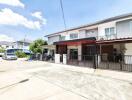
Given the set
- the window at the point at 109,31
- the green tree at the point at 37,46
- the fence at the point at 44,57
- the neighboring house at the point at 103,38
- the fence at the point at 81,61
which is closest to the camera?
the fence at the point at 81,61

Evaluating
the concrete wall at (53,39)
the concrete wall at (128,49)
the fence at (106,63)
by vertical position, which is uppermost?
the concrete wall at (53,39)

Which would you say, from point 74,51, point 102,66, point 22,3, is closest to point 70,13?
point 22,3

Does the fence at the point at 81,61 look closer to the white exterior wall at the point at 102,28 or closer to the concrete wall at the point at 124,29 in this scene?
the white exterior wall at the point at 102,28

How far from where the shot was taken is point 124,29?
1767cm

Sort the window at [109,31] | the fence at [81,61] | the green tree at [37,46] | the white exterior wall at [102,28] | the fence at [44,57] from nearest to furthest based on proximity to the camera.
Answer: the fence at [81,61], the window at [109,31], the white exterior wall at [102,28], the fence at [44,57], the green tree at [37,46]

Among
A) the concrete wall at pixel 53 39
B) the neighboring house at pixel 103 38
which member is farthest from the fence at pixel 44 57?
the concrete wall at pixel 53 39

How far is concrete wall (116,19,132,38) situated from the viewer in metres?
17.2

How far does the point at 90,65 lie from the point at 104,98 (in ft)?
31.5

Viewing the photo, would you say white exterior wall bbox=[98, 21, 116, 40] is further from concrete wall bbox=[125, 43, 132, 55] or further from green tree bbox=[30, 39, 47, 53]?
green tree bbox=[30, 39, 47, 53]

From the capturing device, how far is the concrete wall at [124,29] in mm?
17203

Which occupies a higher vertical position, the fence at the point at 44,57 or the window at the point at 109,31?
the window at the point at 109,31

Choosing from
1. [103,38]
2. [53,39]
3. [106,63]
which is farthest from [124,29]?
[53,39]

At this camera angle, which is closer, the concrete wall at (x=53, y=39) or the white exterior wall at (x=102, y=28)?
the white exterior wall at (x=102, y=28)

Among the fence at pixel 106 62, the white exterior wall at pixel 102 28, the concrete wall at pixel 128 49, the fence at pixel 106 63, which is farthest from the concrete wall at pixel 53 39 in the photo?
the concrete wall at pixel 128 49
